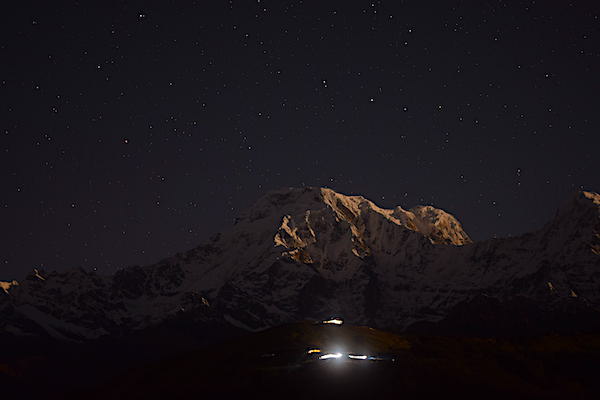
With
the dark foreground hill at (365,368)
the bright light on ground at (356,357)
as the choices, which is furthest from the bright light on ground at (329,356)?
the bright light on ground at (356,357)

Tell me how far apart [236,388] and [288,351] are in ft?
69.8

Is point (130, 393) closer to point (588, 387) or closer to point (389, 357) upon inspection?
point (389, 357)

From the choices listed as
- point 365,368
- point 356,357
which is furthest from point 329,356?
point 365,368

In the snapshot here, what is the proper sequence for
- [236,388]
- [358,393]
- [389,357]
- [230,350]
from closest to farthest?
[358,393] < [236,388] < [389,357] < [230,350]

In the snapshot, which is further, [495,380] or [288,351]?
[288,351]

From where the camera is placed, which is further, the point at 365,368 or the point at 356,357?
the point at 356,357

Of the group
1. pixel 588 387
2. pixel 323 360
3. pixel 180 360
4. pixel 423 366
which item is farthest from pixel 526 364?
pixel 180 360

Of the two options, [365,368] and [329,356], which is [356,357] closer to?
[329,356]

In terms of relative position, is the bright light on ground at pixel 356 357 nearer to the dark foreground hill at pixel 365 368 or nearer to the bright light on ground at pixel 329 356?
the dark foreground hill at pixel 365 368

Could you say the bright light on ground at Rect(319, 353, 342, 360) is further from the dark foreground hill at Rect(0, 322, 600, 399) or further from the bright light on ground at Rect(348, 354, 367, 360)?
the bright light on ground at Rect(348, 354, 367, 360)

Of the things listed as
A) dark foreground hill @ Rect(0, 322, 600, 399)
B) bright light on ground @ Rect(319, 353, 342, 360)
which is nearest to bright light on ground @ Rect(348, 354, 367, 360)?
dark foreground hill @ Rect(0, 322, 600, 399)

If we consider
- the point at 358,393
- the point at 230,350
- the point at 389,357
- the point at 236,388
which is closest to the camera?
the point at 358,393

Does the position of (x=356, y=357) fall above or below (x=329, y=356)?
above

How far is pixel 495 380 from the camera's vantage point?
14238 cm
